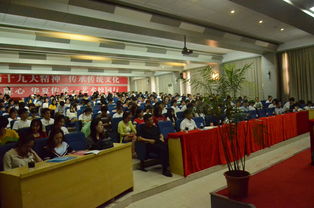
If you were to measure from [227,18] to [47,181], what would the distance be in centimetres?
634

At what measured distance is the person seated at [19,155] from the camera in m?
2.47

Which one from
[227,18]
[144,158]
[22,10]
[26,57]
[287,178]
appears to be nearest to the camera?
[287,178]

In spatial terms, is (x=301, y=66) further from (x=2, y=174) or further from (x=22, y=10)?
(x=2, y=174)

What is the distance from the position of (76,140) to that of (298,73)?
10713mm

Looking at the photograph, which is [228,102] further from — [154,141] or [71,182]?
[71,182]

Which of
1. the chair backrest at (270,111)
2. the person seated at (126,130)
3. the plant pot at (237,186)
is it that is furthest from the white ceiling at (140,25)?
the plant pot at (237,186)

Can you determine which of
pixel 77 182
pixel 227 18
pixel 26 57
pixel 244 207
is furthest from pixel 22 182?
pixel 26 57

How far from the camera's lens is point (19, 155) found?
8.43 feet

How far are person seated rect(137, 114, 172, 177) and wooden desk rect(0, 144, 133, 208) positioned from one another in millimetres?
727

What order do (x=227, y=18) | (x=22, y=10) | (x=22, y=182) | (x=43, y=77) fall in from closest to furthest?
(x=22, y=182), (x=22, y=10), (x=227, y=18), (x=43, y=77)

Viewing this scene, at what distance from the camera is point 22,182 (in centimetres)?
192

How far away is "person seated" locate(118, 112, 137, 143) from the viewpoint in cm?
428

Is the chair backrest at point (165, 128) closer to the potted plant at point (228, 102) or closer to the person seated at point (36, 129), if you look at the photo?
the potted plant at point (228, 102)

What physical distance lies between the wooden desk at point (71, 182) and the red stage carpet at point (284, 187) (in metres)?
1.34
